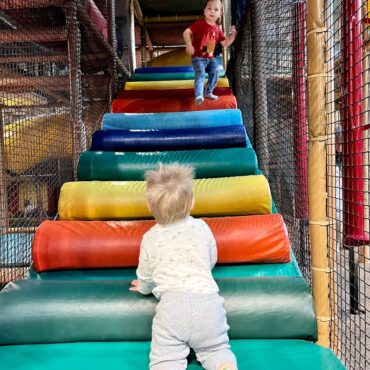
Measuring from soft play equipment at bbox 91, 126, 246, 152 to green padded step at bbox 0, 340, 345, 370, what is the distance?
5.18 feet

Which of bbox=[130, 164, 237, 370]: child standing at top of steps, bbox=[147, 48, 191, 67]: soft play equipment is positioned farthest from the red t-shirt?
bbox=[147, 48, 191, 67]: soft play equipment

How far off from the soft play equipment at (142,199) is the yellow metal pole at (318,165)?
60cm

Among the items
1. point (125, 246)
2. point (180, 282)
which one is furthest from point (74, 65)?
point (180, 282)

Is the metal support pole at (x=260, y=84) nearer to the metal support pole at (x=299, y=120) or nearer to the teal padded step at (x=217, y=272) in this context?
the metal support pole at (x=299, y=120)

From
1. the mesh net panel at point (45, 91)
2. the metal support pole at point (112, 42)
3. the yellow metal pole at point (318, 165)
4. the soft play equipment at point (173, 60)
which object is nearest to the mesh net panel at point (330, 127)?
the yellow metal pole at point (318, 165)

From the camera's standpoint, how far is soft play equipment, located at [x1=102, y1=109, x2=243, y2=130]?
314 cm

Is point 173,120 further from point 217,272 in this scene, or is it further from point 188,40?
point 217,272

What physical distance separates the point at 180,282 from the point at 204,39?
8.69 ft

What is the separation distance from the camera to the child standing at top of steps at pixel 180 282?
1.25 meters

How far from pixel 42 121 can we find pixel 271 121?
6.87ft

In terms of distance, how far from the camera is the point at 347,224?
2100 mm

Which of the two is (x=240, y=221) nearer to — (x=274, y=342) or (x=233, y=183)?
(x=233, y=183)

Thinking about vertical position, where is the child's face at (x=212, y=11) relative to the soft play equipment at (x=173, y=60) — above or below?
below

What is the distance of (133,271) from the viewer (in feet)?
6.15
